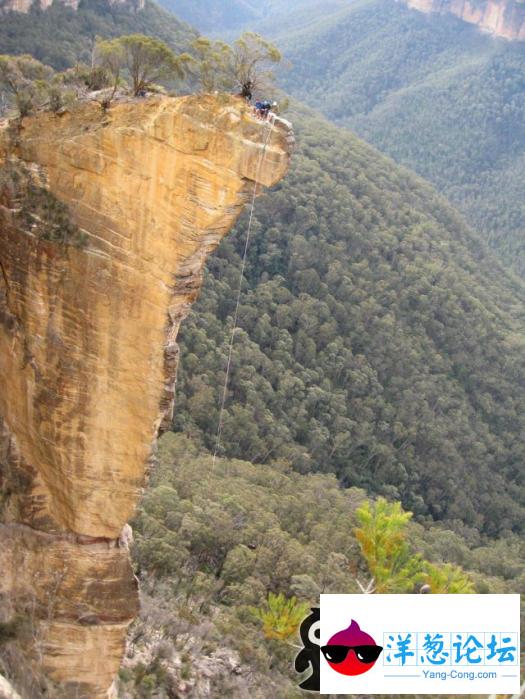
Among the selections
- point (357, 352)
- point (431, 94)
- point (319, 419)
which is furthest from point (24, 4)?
point (431, 94)

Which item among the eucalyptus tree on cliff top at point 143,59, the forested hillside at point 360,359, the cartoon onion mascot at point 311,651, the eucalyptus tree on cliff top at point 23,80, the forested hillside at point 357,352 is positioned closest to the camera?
the eucalyptus tree on cliff top at point 143,59

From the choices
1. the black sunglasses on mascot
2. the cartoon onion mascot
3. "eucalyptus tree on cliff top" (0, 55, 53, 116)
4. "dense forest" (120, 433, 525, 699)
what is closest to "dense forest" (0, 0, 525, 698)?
"dense forest" (120, 433, 525, 699)

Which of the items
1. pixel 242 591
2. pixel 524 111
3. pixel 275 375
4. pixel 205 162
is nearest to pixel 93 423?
pixel 205 162

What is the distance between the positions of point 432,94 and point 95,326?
117536 mm

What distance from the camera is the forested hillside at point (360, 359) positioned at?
115ft

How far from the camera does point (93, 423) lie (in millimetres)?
10938

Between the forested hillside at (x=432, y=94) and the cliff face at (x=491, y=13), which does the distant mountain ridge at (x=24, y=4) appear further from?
the cliff face at (x=491, y=13)

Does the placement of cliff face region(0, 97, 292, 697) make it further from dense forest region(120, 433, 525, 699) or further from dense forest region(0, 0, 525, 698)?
→ dense forest region(0, 0, 525, 698)

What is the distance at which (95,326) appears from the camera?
10.4 m

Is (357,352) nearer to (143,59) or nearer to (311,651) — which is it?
(311,651)

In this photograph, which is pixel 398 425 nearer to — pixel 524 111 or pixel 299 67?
pixel 524 111

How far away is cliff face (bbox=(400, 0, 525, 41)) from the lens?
116688 millimetres

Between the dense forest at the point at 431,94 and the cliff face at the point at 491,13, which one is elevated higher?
the cliff face at the point at 491,13

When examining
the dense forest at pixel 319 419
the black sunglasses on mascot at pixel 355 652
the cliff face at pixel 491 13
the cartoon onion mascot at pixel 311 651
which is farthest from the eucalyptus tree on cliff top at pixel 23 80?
the cliff face at pixel 491 13
